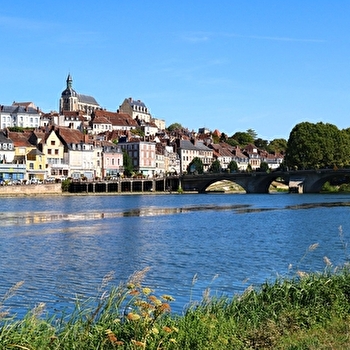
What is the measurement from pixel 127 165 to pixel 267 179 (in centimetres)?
2878

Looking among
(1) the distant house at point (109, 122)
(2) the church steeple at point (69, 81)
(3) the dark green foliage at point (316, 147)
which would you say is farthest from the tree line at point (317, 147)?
(2) the church steeple at point (69, 81)

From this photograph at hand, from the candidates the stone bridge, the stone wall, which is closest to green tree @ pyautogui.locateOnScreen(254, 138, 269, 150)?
the stone bridge

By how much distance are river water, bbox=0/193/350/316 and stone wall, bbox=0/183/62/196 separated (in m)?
45.4

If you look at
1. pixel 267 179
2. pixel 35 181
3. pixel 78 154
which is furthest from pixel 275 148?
pixel 35 181

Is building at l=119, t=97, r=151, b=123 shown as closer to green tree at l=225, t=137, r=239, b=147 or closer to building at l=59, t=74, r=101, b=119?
building at l=59, t=74, r=101, b=119

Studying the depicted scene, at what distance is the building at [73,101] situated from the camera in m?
180

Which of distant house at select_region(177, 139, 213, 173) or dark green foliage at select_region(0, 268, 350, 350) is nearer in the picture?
dark green foliage at select_region(0, 268, 350, 350)

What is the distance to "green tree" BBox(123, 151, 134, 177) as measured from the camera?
11981 centimetres

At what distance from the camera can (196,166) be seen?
14038cm

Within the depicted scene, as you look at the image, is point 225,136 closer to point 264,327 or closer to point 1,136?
point 1,136

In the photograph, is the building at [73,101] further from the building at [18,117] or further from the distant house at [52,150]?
the distant house at [52,150]

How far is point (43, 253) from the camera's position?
24.8m

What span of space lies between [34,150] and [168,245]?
76461 mm

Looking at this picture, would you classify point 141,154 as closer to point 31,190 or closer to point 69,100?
→ point 31,190
